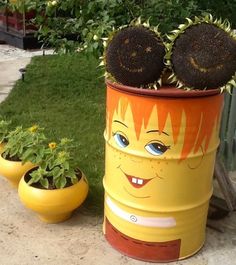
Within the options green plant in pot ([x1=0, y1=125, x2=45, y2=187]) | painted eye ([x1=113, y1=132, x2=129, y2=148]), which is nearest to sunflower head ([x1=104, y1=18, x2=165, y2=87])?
painted eye ([x1=113, y1=132, x2=129, y2=148])

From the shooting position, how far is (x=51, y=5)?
Result: 10.9ft

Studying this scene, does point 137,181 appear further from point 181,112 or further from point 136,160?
point 181,112

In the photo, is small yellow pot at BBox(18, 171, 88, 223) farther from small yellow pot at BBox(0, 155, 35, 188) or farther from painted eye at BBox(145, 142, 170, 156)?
painted eye at BBox(145, 142, 170, 156)

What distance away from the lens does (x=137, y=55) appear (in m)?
2.75

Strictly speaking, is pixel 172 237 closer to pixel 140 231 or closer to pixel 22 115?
pixel 140 231

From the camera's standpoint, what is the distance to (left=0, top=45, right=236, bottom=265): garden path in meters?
3.15

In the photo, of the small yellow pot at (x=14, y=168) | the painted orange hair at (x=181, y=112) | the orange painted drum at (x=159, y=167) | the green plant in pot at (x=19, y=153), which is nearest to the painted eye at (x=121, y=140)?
the orange painted drum at (x=159, y=167)

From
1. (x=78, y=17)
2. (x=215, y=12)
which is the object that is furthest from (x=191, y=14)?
(x=78, y=17)

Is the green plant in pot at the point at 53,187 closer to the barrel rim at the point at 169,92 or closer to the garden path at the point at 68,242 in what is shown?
the garden path at the point at 68,242

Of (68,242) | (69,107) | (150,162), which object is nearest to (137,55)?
(150,162)

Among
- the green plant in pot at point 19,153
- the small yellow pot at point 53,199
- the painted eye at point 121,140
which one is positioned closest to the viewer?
the painted eye at point 121,140

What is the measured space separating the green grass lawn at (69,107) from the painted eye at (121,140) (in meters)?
0.96

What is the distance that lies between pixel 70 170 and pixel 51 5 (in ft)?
3.77

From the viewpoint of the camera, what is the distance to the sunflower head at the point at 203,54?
105 inches
